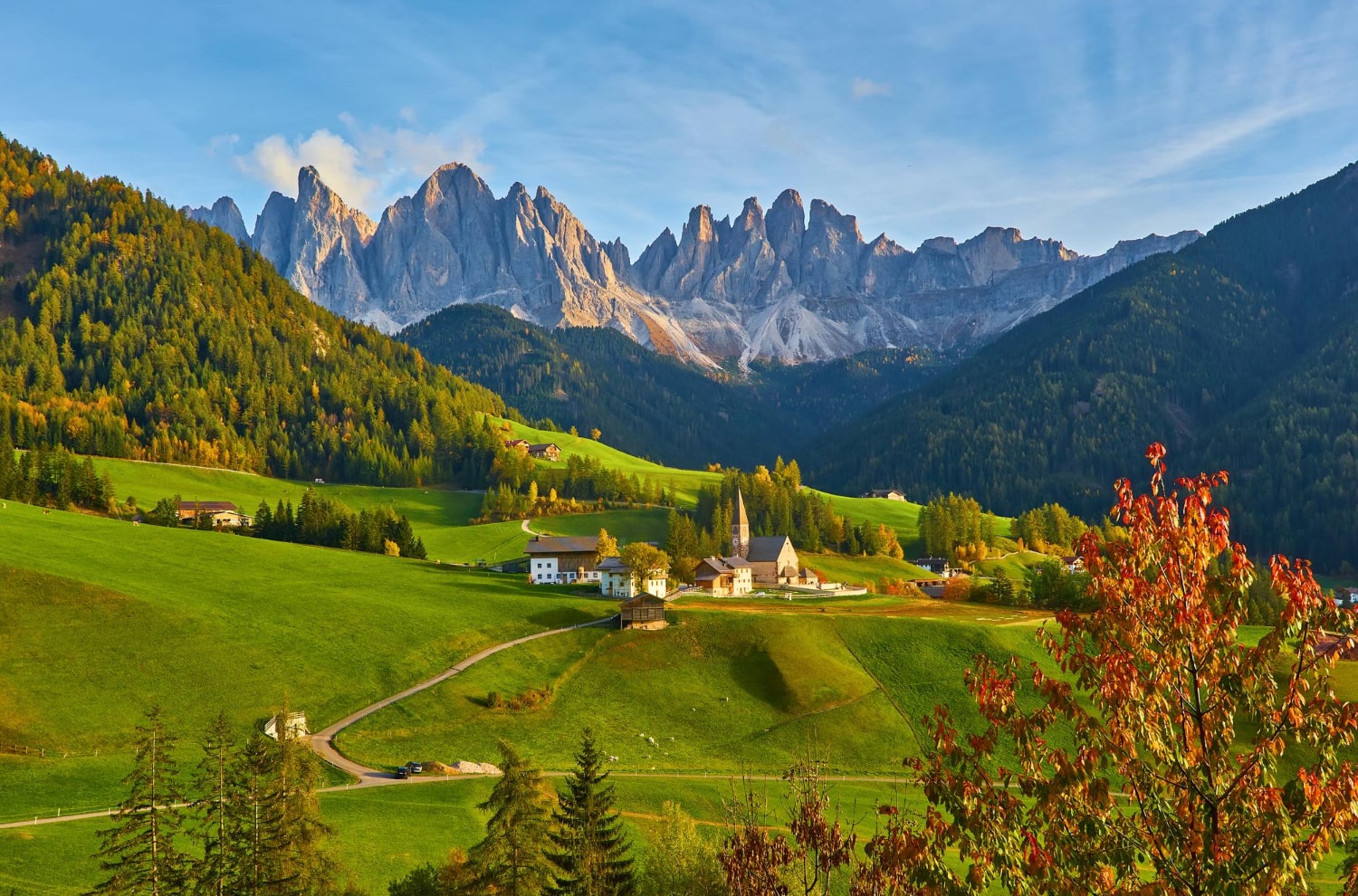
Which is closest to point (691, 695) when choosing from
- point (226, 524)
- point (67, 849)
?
point (67, 849)

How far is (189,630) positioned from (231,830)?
54333 millimetres

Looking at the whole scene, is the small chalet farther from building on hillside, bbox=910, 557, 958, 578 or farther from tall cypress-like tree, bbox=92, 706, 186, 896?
building on hillside, bbox=910, 557, 958, 578

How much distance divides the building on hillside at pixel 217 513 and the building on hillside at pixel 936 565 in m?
A: 121

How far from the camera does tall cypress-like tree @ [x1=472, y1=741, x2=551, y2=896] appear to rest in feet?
123

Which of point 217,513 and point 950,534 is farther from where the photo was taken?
point 950,534

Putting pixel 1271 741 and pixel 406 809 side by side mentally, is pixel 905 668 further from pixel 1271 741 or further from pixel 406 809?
pixel 1271 741

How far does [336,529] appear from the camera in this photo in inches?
5812

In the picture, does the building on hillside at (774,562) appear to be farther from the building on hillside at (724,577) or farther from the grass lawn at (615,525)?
the grass lawn at (615,525)

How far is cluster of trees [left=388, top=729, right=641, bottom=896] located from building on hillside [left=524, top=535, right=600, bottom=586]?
93.5m

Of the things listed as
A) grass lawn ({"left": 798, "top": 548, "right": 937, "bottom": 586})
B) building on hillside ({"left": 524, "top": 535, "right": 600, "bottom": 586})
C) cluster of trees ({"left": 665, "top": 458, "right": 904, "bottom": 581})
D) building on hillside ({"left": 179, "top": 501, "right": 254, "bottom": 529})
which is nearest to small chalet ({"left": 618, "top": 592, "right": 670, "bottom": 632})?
building on hillside ({"left": 524, "top": 535, "right": 600, "bottom": 586})

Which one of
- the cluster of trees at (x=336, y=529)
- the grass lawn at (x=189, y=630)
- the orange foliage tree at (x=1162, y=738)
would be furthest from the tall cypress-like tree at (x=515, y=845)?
the cluster of trees at (x=336, y=529)

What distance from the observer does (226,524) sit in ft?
516

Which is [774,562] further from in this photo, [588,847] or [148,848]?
[148,848]

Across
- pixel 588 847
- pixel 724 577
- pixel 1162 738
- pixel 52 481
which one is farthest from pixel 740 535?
pixel 1162 738
